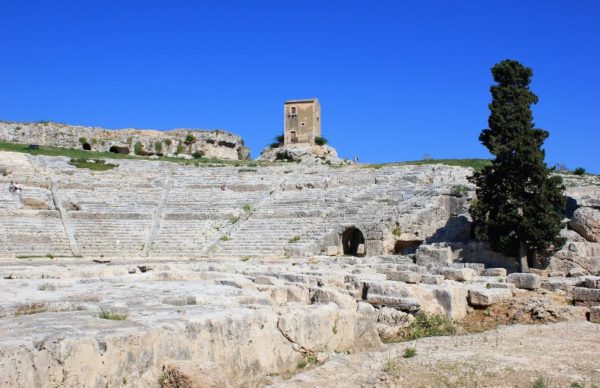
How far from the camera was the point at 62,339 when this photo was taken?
15.7 ft

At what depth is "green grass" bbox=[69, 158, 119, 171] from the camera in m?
35.0

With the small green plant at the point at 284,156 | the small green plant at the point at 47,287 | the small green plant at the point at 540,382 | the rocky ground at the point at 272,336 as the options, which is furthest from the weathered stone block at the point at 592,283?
the small green plant at the point at 284,156

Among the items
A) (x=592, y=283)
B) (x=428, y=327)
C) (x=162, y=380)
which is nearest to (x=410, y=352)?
(x=428, y=327)

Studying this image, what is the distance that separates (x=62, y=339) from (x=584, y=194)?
66.1 feet

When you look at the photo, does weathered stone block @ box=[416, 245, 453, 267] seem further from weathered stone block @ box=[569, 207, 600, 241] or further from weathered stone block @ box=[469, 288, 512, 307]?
weathered stone block @ box=[469, 288, 512, 307]

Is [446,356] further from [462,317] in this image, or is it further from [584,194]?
[584,194]

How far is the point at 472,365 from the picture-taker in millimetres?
6215

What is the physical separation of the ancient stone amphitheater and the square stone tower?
19.8 metres

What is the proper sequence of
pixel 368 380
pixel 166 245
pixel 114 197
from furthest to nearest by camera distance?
pixel 114 197, pixel 166 245, pixel 368 380

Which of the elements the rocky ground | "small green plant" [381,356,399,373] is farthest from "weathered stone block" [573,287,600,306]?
"small green plant" [381,356,399,373]

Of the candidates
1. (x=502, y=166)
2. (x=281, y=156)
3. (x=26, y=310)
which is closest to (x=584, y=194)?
(x=502, y=166)

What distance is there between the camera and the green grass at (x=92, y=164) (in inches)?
1378

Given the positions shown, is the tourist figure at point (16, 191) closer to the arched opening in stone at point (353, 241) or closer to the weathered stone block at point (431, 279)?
the arched opening in stone at point (353, 241)

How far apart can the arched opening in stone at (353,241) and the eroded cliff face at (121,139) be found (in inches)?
1040
